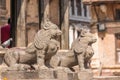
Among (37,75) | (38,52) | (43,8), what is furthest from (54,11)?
(37,75)

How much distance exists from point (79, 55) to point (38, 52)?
1290 millimetres

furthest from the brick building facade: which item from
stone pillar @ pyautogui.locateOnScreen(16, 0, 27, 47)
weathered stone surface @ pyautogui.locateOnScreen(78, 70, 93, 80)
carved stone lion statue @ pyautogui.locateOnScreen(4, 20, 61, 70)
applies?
carved stone lion statue @ pyautogui.locateOnScreen(4, 20, 61, 70)

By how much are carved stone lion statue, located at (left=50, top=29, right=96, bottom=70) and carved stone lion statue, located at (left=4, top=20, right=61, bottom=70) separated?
59 centimetres

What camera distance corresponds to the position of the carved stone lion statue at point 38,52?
14.5 metres

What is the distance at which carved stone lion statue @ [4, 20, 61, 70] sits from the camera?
1449cm

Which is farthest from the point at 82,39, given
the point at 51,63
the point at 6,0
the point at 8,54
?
the point at 6,0

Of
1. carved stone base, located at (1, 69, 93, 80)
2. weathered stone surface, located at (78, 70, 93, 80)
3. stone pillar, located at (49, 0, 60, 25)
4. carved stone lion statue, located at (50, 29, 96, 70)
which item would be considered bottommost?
weathered stone surface, located at (78, 70, 93, 80)

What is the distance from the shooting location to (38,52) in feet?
47.5

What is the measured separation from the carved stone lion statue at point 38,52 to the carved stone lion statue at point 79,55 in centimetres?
59

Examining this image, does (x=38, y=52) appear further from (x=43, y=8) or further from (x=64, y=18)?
(x=64, y=18)

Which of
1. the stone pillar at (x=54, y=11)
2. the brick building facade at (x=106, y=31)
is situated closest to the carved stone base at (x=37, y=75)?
the brick building facade at (x=106, y=31)

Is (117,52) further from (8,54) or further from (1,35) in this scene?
(8,54)

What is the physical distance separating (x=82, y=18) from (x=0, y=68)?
1592 inches

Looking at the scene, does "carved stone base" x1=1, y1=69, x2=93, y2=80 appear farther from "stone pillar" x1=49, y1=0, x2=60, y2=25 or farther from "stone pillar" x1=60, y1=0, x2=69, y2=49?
"stone pillar" x1=49, y1=0, x2=60, y2=25
